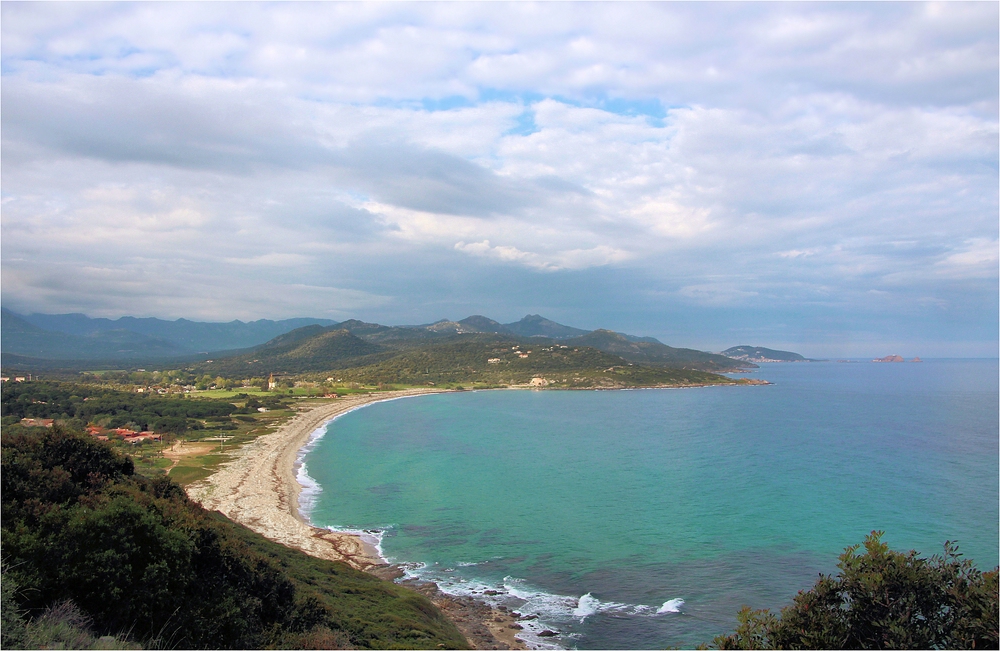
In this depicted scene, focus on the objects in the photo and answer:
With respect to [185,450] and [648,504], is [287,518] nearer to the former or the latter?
[648,504]

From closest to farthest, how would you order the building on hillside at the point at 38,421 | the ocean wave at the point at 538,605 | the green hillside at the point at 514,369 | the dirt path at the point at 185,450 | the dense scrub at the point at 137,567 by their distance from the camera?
the dense scrub at the point at 137,567 → the ocean wave at the point at 538,605 → the dirt path at the point at 185,450 → the building on hillside at the point at 38,421 → the green hillside at the point at 514,369

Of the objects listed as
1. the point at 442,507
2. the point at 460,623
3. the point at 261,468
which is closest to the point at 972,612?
the point at 460,623

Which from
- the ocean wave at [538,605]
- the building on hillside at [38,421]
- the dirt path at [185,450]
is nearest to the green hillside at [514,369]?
the dirt path at [185,450]

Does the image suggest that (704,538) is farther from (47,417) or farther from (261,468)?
(47,417)

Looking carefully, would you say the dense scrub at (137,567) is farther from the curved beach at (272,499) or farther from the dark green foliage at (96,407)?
the dark green foliage at (96,407)

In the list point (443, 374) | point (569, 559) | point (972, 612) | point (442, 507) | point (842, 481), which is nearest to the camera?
point (972, 612)

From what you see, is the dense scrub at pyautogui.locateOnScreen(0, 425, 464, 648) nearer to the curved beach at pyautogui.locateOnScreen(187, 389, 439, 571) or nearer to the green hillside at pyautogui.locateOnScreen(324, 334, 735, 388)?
the curved beach at pyautogui.locateOnScreen(187, 389, 439, 571)

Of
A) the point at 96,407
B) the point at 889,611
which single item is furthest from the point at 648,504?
the point at 96,407

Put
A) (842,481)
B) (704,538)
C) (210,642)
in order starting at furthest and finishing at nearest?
(842,481), (704,538), (210,642)
